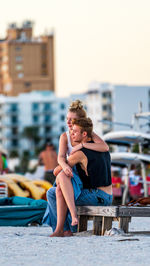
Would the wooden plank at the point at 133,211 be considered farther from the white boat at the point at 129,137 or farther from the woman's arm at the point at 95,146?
the white boat at the point at 129,137

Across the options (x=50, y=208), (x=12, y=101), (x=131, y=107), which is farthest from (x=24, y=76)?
(x=50, y=208)

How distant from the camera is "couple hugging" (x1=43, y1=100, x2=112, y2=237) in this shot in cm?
711

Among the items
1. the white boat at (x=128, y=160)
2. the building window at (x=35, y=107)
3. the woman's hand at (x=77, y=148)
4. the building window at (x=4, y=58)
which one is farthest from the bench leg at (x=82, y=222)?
the building window at (x=4, y=58)

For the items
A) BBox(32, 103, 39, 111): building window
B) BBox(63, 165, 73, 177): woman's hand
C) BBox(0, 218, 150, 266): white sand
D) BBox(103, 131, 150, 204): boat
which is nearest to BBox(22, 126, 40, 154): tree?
BBox(32, 103, 39, 111): building window

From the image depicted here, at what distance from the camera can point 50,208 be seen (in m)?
7.40

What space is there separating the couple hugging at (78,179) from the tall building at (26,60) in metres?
168

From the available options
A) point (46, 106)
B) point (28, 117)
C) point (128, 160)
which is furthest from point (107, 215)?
point (46, 106)

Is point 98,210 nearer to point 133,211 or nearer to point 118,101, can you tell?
point 133,211

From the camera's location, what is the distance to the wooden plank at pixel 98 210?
6.85 meters

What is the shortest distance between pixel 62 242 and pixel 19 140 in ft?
520

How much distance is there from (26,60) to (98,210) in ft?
560

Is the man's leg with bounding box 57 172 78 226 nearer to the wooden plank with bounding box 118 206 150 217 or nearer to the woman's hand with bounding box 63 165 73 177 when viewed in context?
the woman's hand with bounding box 63 165 73 177

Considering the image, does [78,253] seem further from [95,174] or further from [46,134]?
[46,134]

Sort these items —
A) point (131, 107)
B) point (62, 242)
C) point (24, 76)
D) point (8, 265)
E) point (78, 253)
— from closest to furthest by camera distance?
point (8, 265) → point (78, 253) → point (62, 242) → point (131, 107) → point (24, 76)
